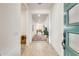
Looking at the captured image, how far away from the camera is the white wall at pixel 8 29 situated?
2.09m

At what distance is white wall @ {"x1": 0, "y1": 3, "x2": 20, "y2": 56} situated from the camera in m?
2.09

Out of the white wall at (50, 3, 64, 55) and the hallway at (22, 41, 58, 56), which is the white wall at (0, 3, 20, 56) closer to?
the hallway at (22, 41, 58, 56)

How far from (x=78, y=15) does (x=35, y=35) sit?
5.77m

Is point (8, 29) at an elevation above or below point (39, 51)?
above

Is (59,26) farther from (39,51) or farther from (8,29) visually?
(8,29)

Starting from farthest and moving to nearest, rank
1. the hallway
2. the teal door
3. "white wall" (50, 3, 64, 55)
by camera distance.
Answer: "white wall" (50, 3, 64, 55) < the hallway < the teal door

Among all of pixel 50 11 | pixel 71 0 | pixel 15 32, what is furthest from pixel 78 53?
pixel 50 11

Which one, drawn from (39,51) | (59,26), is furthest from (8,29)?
(59,26)

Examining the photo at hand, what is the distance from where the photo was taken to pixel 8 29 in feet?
7.64

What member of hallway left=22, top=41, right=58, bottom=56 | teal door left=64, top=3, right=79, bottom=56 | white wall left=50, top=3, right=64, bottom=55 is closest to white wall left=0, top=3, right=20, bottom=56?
hallway left=22, top=41, right=58, bottom=56

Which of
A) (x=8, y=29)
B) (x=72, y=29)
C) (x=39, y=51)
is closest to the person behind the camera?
(x=72, y=29)

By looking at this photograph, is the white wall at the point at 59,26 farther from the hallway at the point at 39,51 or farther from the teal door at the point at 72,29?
the teal door at the point at 72,29

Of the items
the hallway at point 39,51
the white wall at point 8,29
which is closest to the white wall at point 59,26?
the hallway at point 39,51

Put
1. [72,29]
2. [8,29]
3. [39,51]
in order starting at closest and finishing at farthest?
[72,29], [8,29], [39,51]
